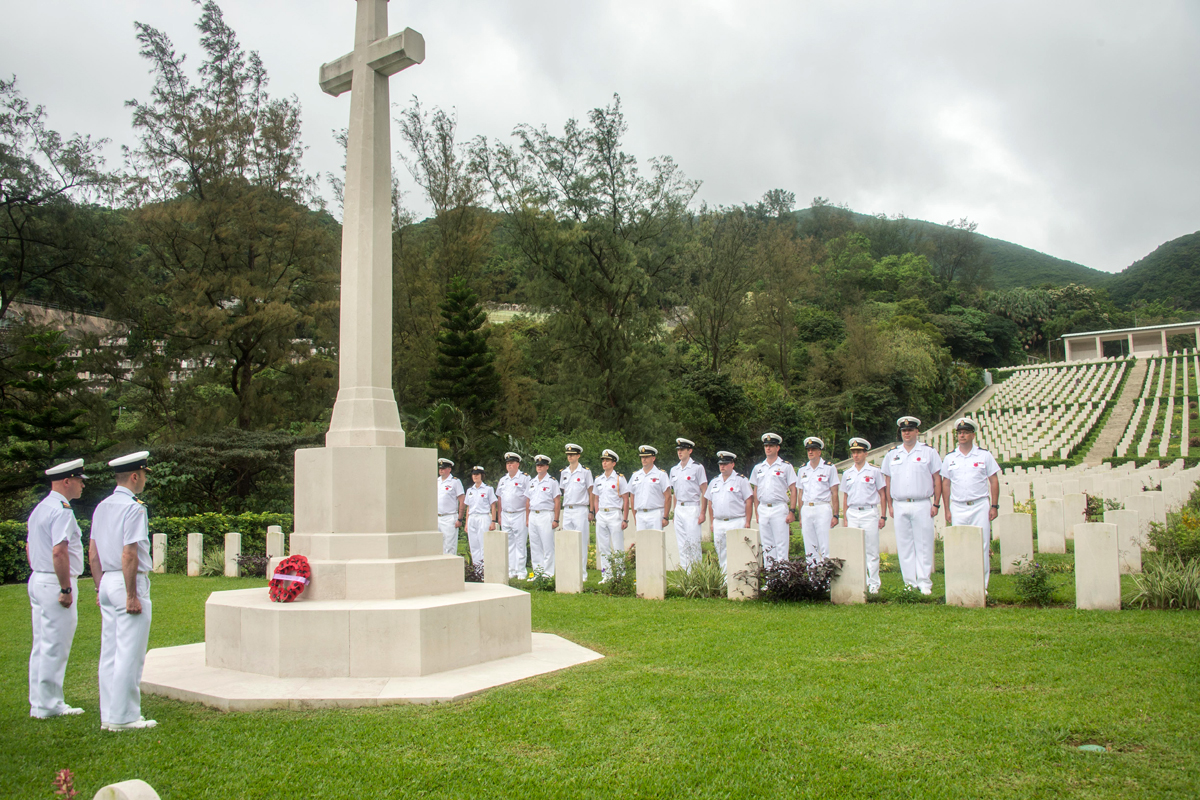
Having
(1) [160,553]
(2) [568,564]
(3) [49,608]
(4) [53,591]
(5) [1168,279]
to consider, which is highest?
(5) [1168,279]

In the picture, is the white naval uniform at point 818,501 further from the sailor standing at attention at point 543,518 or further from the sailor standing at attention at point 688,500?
the sailor standing at attention at point 543,518

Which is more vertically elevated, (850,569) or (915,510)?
(915,510)

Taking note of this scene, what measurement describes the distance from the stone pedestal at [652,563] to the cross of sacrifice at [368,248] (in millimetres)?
3564

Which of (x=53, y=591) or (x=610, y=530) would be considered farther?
(x=610, y=530)

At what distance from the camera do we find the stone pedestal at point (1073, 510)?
12211mm

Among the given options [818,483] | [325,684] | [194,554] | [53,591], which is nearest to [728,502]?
[818,483]

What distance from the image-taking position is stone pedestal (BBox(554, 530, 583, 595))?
33.7 ft

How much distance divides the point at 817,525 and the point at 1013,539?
7.84 ft

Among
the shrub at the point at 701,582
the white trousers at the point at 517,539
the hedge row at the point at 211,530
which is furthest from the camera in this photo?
the hedge row at the point at 211,530

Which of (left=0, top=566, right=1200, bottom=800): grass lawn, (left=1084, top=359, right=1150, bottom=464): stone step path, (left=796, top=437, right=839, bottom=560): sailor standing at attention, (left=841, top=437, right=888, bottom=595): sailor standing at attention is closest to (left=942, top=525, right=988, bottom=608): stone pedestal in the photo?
(left=0, top=566, right=1200, bottom=800): grass lawn

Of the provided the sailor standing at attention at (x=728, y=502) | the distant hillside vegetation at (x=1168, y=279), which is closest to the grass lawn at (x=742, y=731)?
the sailor standing at attention at (x=728, y=502)

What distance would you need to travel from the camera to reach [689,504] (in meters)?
11.7

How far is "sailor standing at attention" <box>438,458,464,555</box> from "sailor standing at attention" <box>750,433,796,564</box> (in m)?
5.59

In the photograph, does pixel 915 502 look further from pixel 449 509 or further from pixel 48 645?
pixel 48 645
